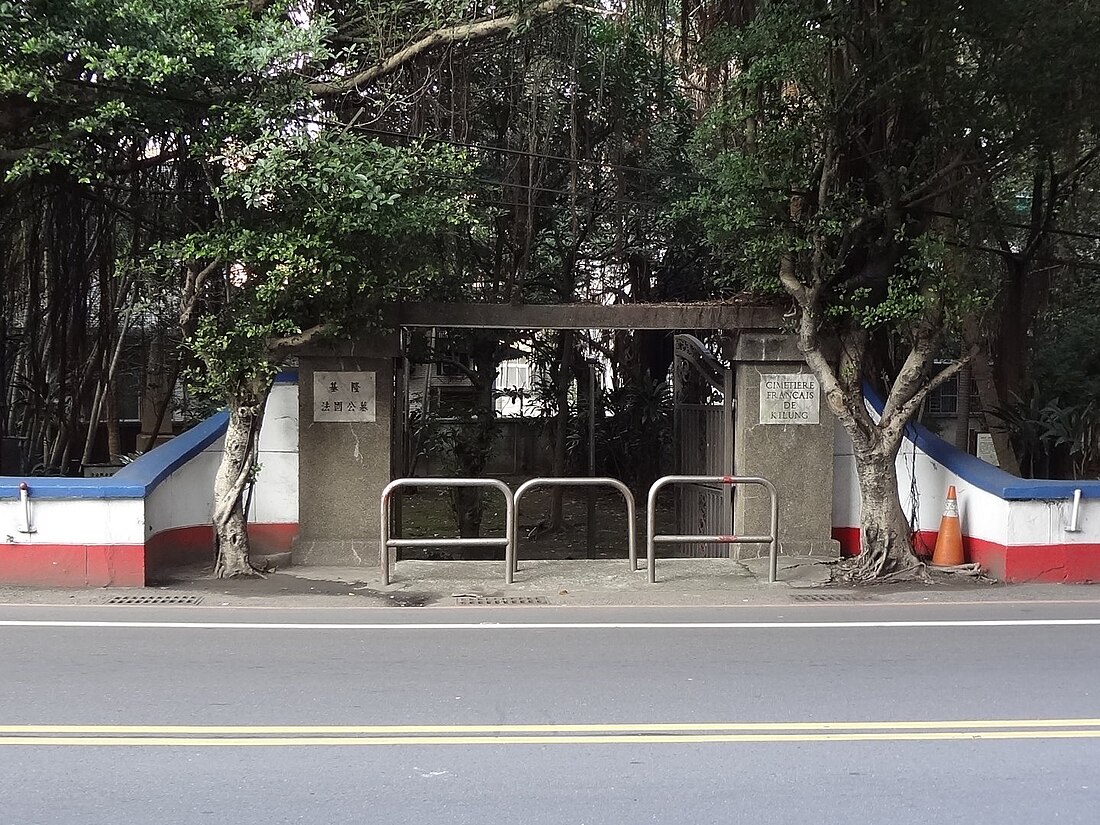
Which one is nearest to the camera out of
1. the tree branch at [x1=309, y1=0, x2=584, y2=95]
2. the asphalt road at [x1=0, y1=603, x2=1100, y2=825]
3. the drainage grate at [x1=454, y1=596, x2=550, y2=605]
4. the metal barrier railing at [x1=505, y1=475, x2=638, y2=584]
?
→ the asphalt road at [x1=0, y1=603, x2=1100, y2=825]

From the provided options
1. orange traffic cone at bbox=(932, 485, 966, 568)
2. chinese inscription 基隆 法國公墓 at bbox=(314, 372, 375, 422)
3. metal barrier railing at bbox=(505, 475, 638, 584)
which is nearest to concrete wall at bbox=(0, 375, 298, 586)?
chinese inscription 基隆 法國公墓 at bbox=(314, 372, 375, 422)

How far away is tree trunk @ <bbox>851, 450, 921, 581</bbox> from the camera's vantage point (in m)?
8.97

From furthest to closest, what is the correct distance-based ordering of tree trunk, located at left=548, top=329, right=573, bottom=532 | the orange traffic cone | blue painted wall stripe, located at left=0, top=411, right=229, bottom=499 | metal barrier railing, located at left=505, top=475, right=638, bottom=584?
tree trunk, located at left=548, top=329, right=573, bottom=532, the orange traffic cone, metal barrier railing, located at left=505, top=475, right=638, bottom=584, blue painted wall stripe, located at left=0, top=411, right=229, bottom=499

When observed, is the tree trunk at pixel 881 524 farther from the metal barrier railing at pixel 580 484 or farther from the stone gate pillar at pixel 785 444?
the metal barrier railing at pixel 580 484

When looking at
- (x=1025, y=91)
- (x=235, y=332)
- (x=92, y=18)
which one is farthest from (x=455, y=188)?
(x=1025, y=91)

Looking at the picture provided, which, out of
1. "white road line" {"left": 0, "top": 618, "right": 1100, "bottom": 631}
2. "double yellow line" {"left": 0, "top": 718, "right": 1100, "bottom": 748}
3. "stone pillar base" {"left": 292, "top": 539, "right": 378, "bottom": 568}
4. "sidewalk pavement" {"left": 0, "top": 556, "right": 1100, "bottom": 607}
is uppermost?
"stone pillar base" {"left": 292, "top": 539, "right": 378, "bottom": 568}

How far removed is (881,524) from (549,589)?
3.34 meters

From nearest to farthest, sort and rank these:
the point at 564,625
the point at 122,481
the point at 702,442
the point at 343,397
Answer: the point at 564,625 → the point at 122,481 → the point at 343,397 → the point at 702,442

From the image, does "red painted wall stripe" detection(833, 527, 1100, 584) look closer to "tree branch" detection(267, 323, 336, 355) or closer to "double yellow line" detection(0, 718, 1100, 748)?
"double yellow line" detection(0, 718, 1100, 748)

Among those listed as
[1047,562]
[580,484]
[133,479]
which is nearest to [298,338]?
[133,479]

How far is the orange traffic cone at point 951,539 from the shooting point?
9.26 m

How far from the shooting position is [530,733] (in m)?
4.77

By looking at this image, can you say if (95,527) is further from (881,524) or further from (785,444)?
(881,524)

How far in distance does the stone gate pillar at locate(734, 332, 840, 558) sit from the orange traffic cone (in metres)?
1.07
